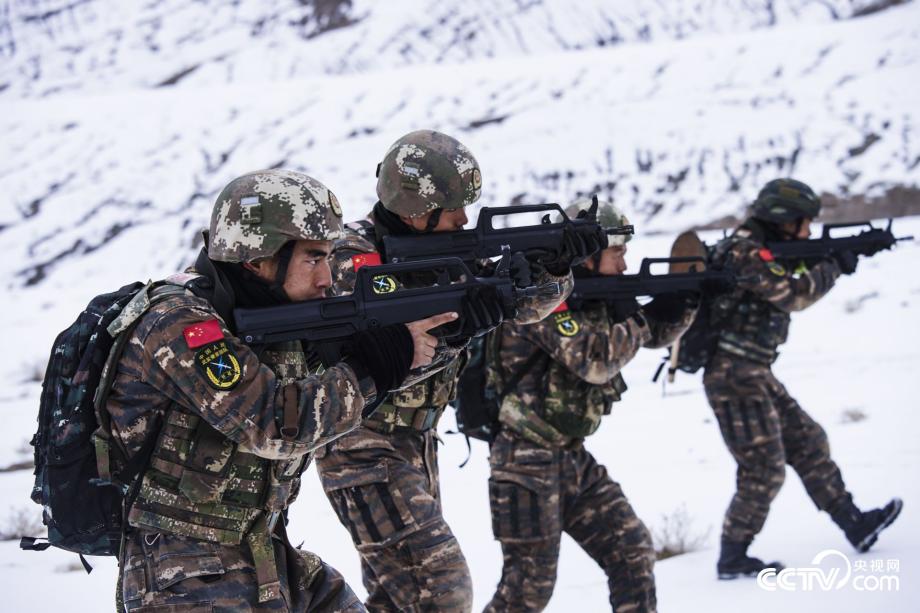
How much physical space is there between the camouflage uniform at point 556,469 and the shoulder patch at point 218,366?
2020 mm

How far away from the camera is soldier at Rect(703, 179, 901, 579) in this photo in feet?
19.9

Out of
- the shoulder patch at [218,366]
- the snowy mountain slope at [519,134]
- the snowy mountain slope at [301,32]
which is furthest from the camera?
the snowy mountain slope at [301,32]

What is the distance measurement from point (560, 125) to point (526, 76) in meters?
3.52

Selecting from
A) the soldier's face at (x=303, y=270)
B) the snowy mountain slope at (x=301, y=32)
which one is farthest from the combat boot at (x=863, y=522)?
the snowy mountain slope at (x=301, y=32)

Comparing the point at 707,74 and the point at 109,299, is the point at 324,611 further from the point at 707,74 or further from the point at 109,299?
the point at 707,74

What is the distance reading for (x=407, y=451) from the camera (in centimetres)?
430

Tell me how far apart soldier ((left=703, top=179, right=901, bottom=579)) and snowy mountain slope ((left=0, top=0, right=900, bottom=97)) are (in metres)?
28.5

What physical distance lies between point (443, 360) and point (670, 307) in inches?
67.9

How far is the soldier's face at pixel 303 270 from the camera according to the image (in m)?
3.25

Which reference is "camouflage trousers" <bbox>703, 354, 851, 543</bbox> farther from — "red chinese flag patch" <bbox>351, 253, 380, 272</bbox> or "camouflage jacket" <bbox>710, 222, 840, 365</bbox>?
"red chinese flag patch" <bbox>351, 253, 380, 272</bbox>

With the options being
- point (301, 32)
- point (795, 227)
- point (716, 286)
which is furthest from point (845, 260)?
point (301, 32)

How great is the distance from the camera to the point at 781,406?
630 cm

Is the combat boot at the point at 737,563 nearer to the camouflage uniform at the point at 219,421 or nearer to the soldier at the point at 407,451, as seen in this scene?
the soldier at the point at 407,451

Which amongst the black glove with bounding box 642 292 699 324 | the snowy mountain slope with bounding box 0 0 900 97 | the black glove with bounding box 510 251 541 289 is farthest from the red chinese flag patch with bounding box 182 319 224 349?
the snowy mountain slope with bounding box 0 0 900 97
